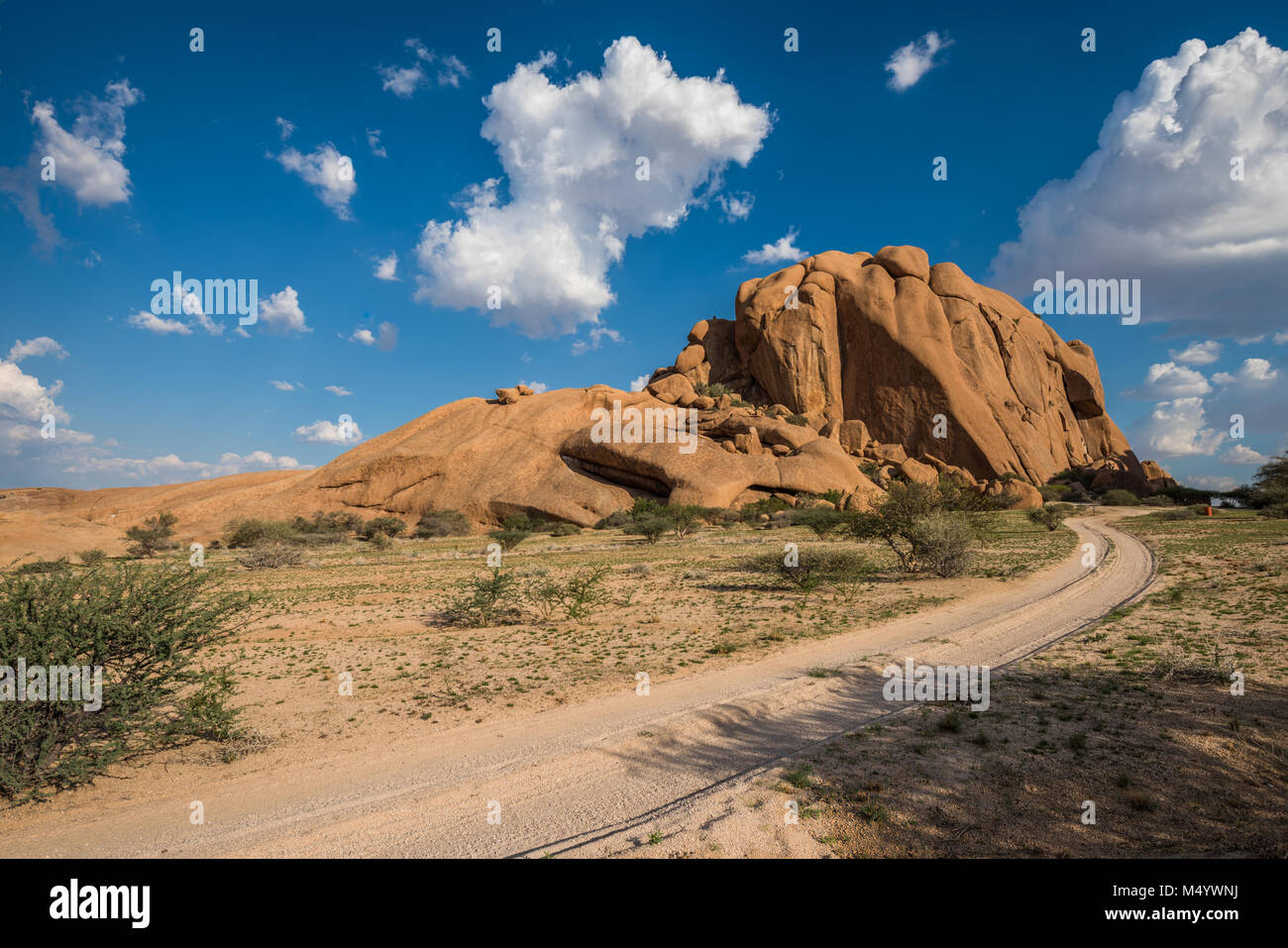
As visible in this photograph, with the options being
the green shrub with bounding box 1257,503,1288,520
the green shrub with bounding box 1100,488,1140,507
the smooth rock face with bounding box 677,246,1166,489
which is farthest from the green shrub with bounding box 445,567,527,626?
the green shrub with bounding box 1100,488,1140,507

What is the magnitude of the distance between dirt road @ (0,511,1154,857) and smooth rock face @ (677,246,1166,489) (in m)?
64.7

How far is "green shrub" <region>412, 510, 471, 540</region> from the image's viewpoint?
5325 centimetres

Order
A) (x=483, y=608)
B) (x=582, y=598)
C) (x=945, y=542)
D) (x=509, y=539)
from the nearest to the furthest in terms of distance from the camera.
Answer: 1. (x=483, y=608)
2. (x=582, y=598)
3. (x=945, y=542)
4. (x=509, y=539)

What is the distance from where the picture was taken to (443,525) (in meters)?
53.1

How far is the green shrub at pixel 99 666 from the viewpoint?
626cm

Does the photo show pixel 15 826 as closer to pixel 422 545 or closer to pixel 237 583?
pixel 237 583

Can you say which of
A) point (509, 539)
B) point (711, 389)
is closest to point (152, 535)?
point (509, 539)

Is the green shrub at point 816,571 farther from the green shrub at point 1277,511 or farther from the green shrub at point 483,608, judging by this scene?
the green shrub at point 1277,511

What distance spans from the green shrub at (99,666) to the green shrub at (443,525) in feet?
151

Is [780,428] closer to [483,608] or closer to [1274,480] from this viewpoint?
[1274,480]

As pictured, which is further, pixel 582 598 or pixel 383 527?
pixel 383 527

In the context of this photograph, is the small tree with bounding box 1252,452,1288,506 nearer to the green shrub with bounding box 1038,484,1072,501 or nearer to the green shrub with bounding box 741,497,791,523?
the green shrub with bounding box 1038,484,1072,501

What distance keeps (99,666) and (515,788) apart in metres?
5.24
